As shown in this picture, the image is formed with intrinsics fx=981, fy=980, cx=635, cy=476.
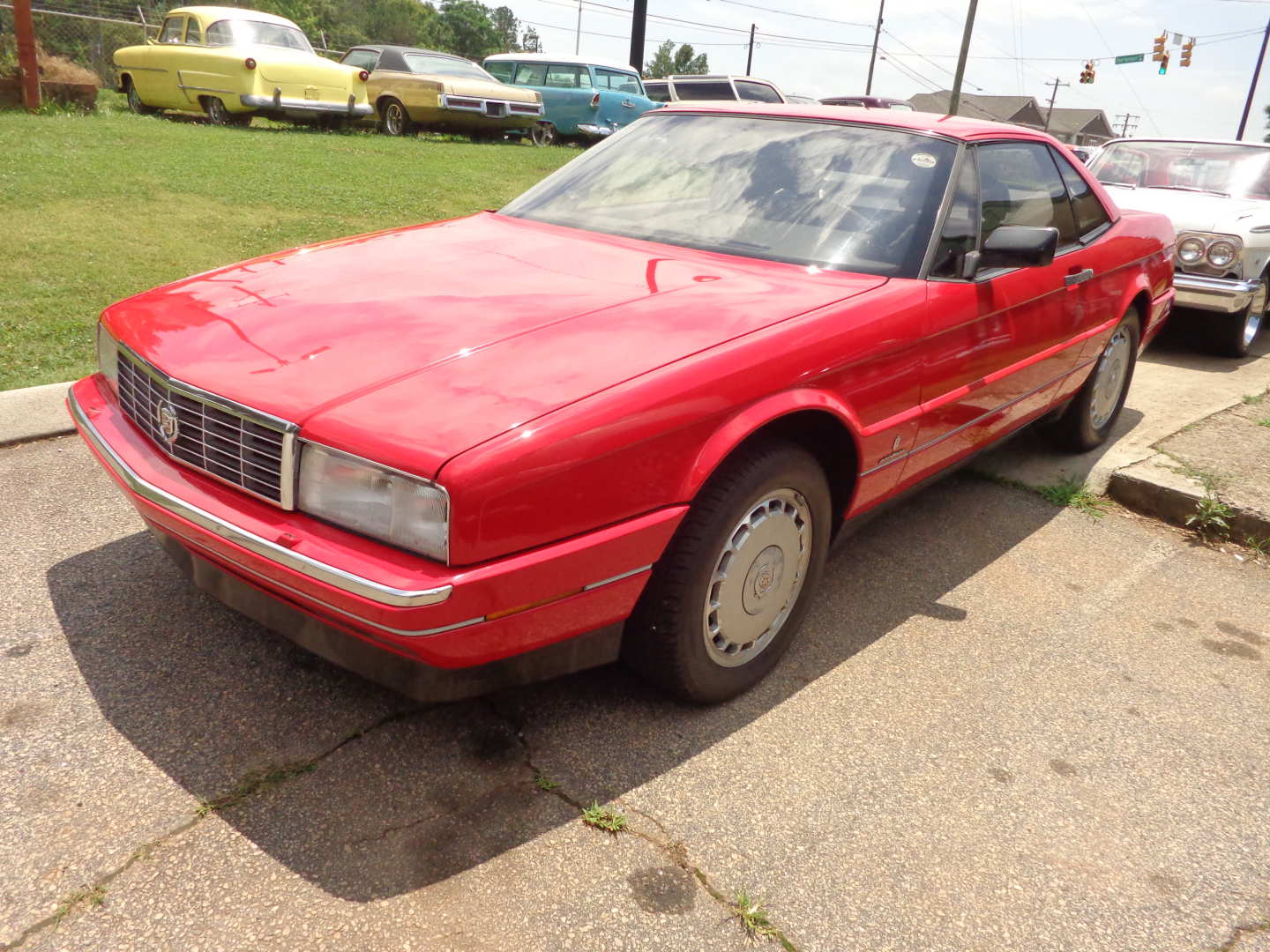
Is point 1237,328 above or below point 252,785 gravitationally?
→ above

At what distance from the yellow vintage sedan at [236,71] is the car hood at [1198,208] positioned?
33.7 ft

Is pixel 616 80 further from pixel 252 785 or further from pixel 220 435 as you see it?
pixel 252 785

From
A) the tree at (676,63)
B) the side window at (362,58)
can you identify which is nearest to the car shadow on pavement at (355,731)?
the side window at (362,58)

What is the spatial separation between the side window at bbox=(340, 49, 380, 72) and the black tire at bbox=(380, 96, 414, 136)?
2.87 ft

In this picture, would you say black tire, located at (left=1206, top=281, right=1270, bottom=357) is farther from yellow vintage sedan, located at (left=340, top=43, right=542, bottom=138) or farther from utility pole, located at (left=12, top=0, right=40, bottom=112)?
utility pole, located at (left=12, top=0, right=40, bottom=112)

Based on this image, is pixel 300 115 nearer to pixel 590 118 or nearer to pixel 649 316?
pixel 590 118

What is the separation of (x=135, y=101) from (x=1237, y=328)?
46.4ft

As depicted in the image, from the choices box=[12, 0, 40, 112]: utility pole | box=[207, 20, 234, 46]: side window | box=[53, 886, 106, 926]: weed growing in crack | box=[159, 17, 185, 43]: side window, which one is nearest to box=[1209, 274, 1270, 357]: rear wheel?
box=[53, 886, 106, 926]: weed growing in crack

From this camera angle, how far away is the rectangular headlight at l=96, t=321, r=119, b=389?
2623mm

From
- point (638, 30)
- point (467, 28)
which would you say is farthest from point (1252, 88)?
point (467, 28)

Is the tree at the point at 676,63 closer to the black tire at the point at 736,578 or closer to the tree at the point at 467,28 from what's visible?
the tree at the point at 467,28

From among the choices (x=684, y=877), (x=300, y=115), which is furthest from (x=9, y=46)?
(x=684, y=877)

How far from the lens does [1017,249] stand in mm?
2932

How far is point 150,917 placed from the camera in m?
1.80
